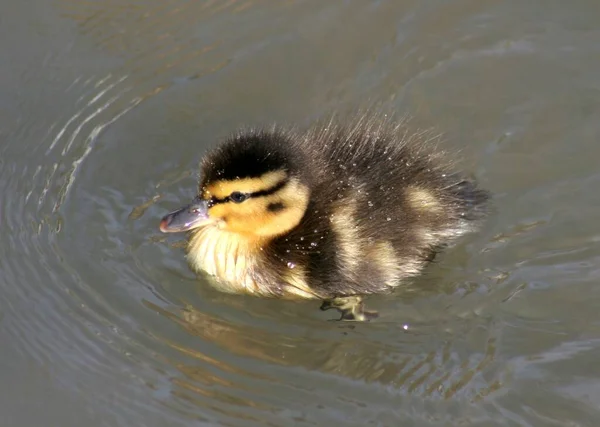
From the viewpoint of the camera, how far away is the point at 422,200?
3396mm

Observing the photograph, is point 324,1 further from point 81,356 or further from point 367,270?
point 81,356

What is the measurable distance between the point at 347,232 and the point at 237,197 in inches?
13.6

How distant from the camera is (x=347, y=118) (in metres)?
4.02

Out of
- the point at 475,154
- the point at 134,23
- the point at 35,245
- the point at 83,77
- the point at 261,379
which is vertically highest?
the point at 134,23

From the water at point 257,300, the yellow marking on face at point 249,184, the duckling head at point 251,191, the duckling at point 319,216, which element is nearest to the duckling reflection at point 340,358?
the water at point 257,300

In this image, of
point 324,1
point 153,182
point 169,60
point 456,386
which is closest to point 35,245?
point 153,182

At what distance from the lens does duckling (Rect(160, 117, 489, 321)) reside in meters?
3.21

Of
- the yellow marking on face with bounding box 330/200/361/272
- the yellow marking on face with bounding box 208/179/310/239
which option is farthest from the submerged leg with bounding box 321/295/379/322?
the yellow marking on face with bounding box 208/179/310/239

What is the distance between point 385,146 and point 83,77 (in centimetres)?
140

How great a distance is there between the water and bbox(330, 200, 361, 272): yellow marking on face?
199 millimetres

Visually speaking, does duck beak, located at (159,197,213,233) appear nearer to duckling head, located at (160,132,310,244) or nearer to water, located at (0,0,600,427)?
duckling head, located at (160,132,310,244)

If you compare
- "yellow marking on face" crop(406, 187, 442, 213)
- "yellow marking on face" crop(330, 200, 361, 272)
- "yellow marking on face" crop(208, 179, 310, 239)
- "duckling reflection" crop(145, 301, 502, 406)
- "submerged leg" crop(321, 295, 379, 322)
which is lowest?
"duckling reflection" crop(145, 301, 502, 406)

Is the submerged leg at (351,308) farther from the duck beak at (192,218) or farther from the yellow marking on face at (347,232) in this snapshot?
the duck beak at (192,218)

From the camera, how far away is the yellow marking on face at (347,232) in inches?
129
